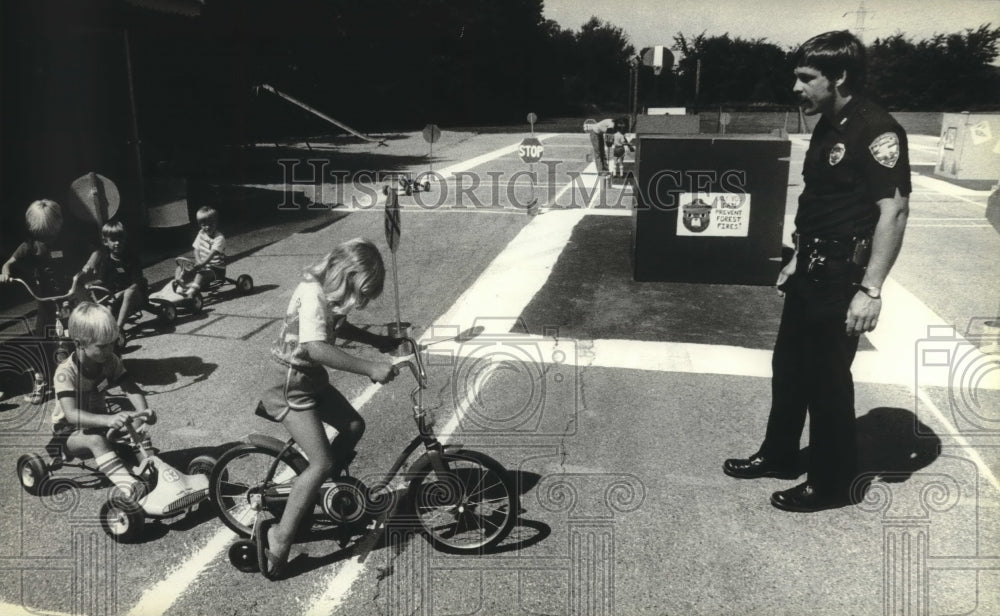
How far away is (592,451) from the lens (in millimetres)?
5250

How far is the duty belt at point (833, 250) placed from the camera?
4.14m

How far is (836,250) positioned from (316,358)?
2.81 meters

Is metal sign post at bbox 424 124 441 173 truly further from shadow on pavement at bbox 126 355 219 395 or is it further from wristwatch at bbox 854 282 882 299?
wristwatch at bbox 854 282 882 299

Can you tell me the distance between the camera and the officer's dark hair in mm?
4082

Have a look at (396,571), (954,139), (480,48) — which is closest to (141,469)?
(396,571)

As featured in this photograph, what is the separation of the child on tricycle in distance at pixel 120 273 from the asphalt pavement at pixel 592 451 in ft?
1.60

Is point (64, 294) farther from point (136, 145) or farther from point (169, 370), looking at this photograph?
point (136, 145)

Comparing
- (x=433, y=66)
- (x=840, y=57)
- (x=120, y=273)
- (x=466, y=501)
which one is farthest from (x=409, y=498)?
(x=433, y=66)

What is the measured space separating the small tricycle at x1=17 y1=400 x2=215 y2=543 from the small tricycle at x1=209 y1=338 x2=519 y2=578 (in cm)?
31

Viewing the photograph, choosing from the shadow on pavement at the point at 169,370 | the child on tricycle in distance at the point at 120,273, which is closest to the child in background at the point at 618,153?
the child on tricycle in distance at the point at 120,273

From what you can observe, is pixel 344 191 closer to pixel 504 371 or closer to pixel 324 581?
pixel 504 371

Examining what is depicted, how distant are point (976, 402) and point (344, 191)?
14495 millimetres

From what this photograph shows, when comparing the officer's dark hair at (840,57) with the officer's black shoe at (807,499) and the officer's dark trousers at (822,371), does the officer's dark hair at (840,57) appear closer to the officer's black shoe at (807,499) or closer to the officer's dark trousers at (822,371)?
the officer's dark trousers at (822,371)

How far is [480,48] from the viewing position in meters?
42.9
